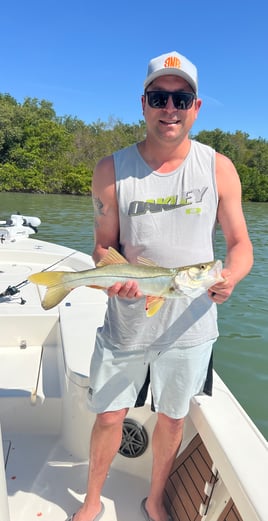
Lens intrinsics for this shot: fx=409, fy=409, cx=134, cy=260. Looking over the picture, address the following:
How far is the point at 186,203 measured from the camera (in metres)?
1.80

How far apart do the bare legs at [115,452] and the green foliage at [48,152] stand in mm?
40774

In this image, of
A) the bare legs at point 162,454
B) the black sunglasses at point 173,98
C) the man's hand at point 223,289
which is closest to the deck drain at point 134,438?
the bare legs at point 162,454

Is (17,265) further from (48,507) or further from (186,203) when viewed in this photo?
(186,203)

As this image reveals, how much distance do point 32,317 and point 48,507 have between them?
5.74 ft

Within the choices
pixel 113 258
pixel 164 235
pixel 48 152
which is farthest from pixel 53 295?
pixel 48 152

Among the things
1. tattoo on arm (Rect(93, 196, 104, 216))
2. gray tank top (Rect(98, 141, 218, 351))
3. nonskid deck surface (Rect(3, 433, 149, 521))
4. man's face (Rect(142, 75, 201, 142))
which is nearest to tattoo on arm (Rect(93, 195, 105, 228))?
tattoo on arm (Rect(93, 196, 104, 216))

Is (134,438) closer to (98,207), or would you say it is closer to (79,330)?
(79,330)

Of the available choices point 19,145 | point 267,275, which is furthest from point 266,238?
point 19,145

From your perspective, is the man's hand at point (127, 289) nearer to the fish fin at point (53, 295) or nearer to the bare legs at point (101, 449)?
the fish fin at point (53, 295)

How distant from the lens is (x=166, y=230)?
182 cm

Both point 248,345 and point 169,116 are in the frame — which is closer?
point 169,116

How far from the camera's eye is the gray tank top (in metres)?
1.81

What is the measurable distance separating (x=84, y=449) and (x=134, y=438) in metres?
0.39

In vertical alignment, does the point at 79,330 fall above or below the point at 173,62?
below
